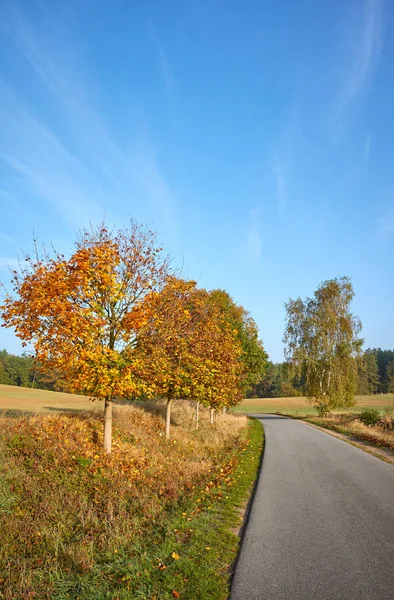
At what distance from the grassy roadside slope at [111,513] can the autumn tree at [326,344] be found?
Result: 23.5 metres

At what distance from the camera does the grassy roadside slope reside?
17.6 ft

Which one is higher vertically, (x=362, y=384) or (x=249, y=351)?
(x=249, y=351)

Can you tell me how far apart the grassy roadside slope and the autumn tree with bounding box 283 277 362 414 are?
23.5m


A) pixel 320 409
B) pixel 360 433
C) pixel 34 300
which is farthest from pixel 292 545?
pixel 320 409

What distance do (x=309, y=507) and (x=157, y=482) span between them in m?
4.35

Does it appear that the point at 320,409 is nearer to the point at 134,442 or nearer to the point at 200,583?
the point at 134,442

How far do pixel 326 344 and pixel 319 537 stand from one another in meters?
32.4

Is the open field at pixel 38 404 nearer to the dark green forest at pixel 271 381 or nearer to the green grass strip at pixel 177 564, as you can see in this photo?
the green grass strip at pixel 177 564

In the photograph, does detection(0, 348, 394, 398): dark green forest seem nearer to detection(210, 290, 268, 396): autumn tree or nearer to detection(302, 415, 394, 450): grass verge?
detection(210, 290, 268, 396): autumn tree

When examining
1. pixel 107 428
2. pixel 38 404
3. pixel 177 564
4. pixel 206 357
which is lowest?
pixel 38 404

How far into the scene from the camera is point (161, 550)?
6031 millimetres

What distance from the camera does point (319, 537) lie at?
20.7ft

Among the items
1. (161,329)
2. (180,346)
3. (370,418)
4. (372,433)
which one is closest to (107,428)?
(161,329)

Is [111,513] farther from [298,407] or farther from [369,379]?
[369,379]
